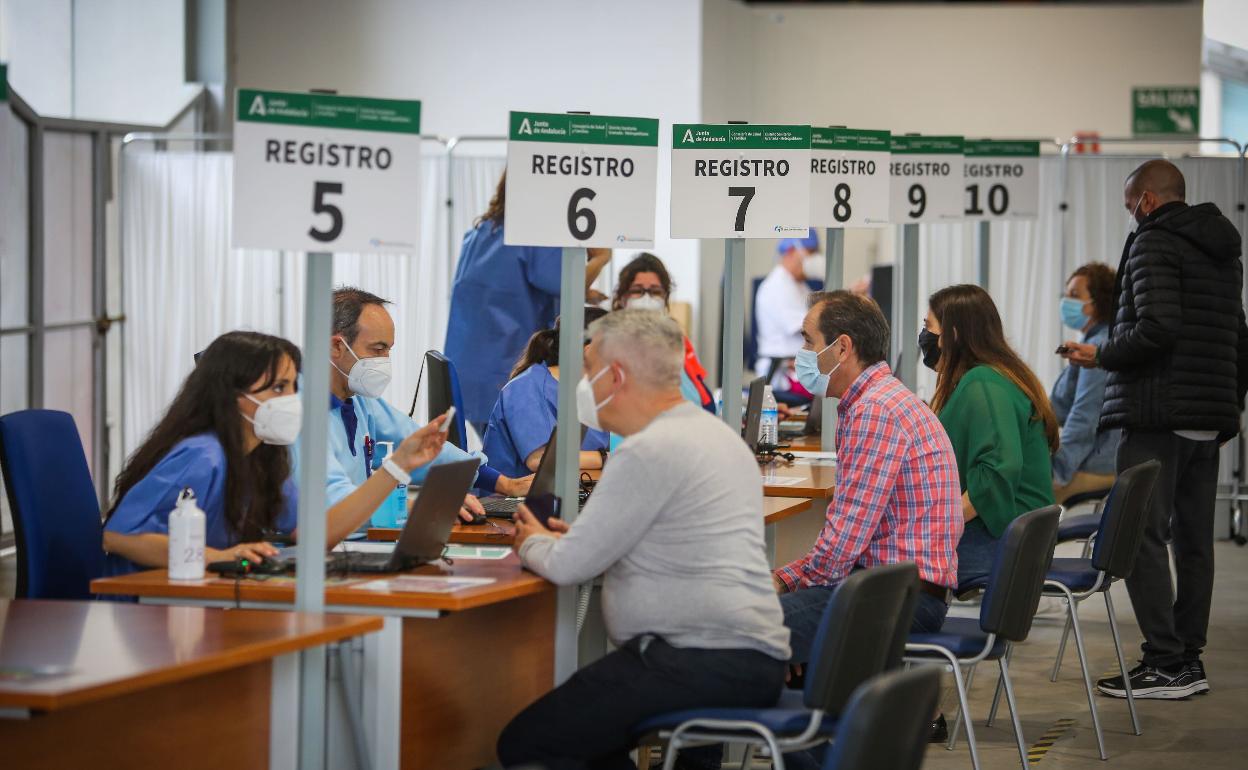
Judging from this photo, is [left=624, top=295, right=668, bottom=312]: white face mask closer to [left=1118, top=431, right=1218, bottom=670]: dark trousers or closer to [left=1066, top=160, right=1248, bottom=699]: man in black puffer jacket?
[left=1066, top=160, right=1248, bottom=699]: man in black puffer jacket

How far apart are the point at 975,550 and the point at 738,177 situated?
133 centimetres

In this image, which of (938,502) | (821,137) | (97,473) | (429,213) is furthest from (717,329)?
(938,502)

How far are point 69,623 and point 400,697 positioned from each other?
64cm

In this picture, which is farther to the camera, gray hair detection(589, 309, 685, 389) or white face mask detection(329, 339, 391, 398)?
white face mask detection(329, 339, 391, 398)

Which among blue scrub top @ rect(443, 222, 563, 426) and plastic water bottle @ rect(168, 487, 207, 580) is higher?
blue scrub top @ rect(443, 222, 563, 426)

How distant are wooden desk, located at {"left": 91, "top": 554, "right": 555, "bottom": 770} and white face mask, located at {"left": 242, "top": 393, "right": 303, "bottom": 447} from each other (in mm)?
406

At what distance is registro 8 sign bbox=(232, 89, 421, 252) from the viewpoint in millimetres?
2916

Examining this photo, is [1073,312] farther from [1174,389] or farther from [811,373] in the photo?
[811,373]

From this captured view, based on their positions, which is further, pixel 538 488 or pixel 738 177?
pixel 738 177

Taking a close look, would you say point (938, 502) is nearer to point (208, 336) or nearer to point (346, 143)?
point (346, 143)

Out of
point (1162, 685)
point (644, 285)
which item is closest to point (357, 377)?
point (644, 285)

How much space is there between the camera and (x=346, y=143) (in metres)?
3.00

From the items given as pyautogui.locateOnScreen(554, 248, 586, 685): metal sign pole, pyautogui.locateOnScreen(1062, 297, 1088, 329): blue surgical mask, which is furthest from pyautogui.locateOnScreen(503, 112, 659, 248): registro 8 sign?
pyautogui.locateOnScreen(1062, 297, 1088, 329): blue surgical mask

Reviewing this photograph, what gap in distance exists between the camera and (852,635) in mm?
2926
